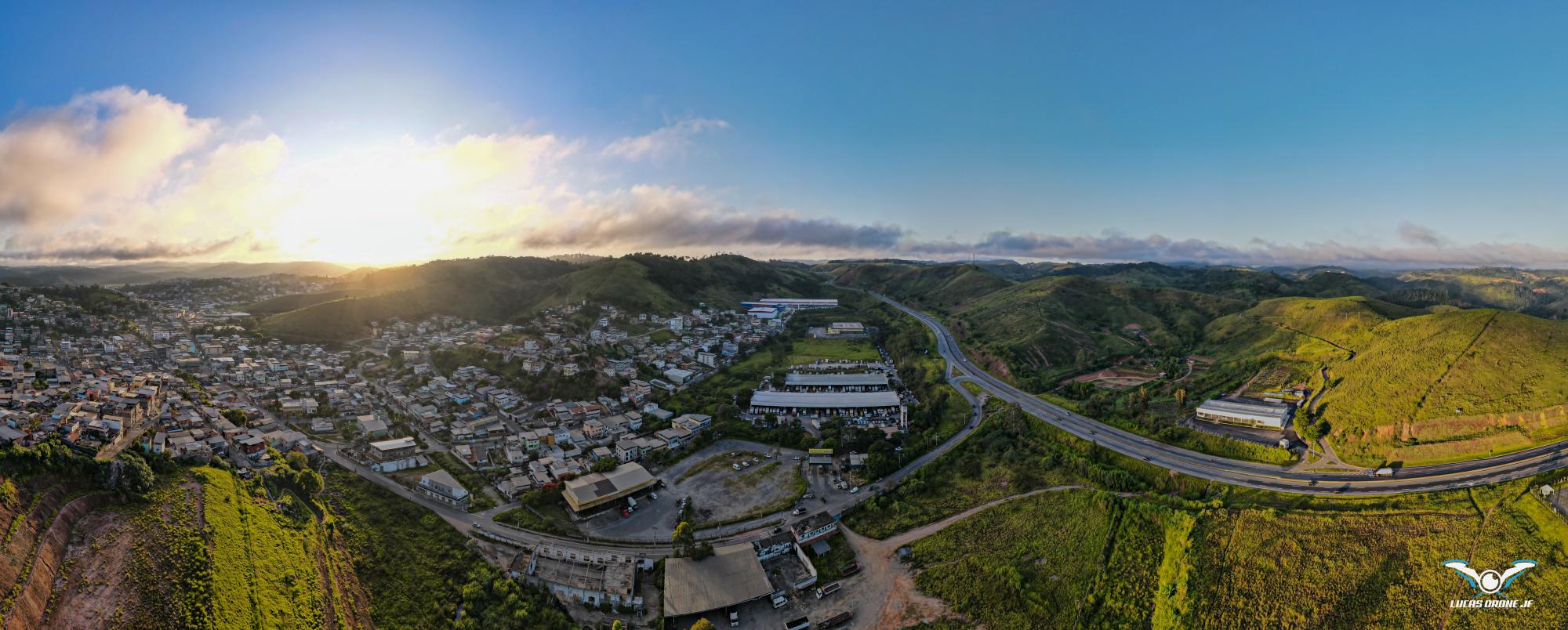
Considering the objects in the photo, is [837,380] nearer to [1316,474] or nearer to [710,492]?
[710,492]

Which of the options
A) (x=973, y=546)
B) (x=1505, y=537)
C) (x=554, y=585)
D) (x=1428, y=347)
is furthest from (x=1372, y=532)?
(x=554, y=585)

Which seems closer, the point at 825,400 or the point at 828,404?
the point at 828,404

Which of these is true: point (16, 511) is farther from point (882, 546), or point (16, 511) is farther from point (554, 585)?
point (882, 546)

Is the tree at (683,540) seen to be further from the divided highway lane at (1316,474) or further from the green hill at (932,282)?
the green hill at (932,282)

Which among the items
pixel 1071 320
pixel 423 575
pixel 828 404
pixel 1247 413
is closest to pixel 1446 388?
pixel 1247 413

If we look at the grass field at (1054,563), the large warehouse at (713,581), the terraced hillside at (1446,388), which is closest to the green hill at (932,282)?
the terraced hillside at (1446,388)

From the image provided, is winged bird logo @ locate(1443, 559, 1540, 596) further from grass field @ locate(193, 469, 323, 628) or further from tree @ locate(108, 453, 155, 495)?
tree @ locate(108, 453, 155, 495)

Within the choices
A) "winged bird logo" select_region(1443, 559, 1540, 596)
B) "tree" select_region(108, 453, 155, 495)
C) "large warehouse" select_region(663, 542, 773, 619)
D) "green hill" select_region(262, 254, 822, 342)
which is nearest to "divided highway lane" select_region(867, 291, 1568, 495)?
"winged bird logo" select_region(1443, 559, 1540, 596)
